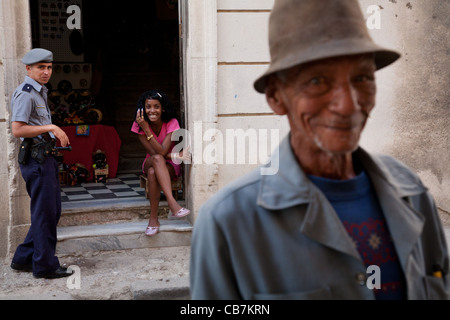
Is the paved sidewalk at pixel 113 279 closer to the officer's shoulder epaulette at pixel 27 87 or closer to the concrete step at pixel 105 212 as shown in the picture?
the concrete step at pixel 105 212

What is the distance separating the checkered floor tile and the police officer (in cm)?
182

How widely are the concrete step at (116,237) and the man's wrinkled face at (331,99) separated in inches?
190

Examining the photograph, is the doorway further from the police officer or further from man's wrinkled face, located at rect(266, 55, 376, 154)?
man's wrinkled face, located at rect(266, 55, 376, 154)

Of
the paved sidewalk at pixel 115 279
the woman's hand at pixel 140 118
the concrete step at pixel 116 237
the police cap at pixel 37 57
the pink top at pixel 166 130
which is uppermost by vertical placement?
the police cap at pixel 37 57

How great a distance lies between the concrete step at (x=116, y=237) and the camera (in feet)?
19.9

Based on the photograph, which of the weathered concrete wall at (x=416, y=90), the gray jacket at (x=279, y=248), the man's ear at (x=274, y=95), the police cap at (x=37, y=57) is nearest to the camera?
the gray jacket at (x=279, y=248)

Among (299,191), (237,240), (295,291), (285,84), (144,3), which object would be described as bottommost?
(295,291)

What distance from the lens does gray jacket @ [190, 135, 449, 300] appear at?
1.42 m

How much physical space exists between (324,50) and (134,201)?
5612 millimetres

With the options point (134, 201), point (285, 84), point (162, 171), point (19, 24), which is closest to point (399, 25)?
point (162, 171)

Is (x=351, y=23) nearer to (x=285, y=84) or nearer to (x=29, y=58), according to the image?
(x=285, y=84)

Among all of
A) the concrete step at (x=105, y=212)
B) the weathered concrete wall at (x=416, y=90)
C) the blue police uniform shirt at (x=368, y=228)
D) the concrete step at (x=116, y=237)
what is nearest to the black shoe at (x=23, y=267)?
the concrete step at (x=116, y=237)

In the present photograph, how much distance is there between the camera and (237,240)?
1.43 meters

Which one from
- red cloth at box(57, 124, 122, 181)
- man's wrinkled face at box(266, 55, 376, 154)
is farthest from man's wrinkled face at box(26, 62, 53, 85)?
man's wrinkled face at box(266, 55, 376, 154)
